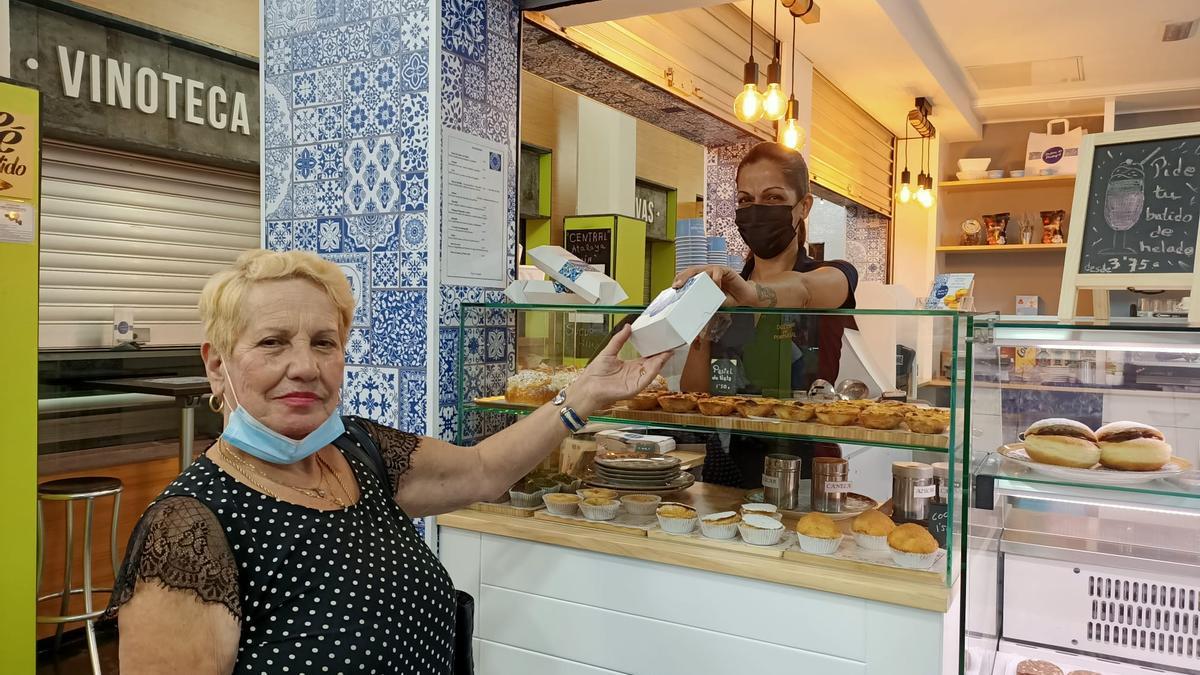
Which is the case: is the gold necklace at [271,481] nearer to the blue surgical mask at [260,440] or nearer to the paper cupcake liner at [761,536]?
the blue surgical mask at [260,440]

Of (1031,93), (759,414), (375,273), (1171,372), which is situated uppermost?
(1031,93)

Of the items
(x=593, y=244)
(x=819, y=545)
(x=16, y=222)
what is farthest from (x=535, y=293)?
(x=593, y=244)

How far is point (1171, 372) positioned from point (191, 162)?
5633mm

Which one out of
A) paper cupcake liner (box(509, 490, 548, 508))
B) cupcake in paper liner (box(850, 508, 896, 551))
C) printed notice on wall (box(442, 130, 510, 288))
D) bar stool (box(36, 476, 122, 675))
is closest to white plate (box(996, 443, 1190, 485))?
cupcake in paper liner (box(850, 508, 896, 551))

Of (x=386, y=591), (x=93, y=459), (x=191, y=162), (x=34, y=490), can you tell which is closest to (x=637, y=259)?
(x=191, y=162)

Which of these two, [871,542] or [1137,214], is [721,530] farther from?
[1137,214]

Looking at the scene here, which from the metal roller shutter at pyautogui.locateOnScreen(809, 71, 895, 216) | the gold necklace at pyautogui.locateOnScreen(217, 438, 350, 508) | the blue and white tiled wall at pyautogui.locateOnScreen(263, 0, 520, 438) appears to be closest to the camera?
the gold necklace at pyautogui.locateOnScreen(217, 438, 350, 508)

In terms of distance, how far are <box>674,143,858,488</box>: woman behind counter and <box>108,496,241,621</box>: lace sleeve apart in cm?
111

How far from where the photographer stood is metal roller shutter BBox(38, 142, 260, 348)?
4832 mm

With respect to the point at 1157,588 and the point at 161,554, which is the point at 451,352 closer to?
the point at 161,554

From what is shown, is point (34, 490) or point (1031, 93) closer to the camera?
point (34, 490)

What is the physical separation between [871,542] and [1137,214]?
0.95 meters

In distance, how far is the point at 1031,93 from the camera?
6793 mm

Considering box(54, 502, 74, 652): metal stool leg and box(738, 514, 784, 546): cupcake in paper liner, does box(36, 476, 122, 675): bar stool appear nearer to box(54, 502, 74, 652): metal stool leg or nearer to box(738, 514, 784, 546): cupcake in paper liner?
box(54, 502, 74, 652): metal stool leg
